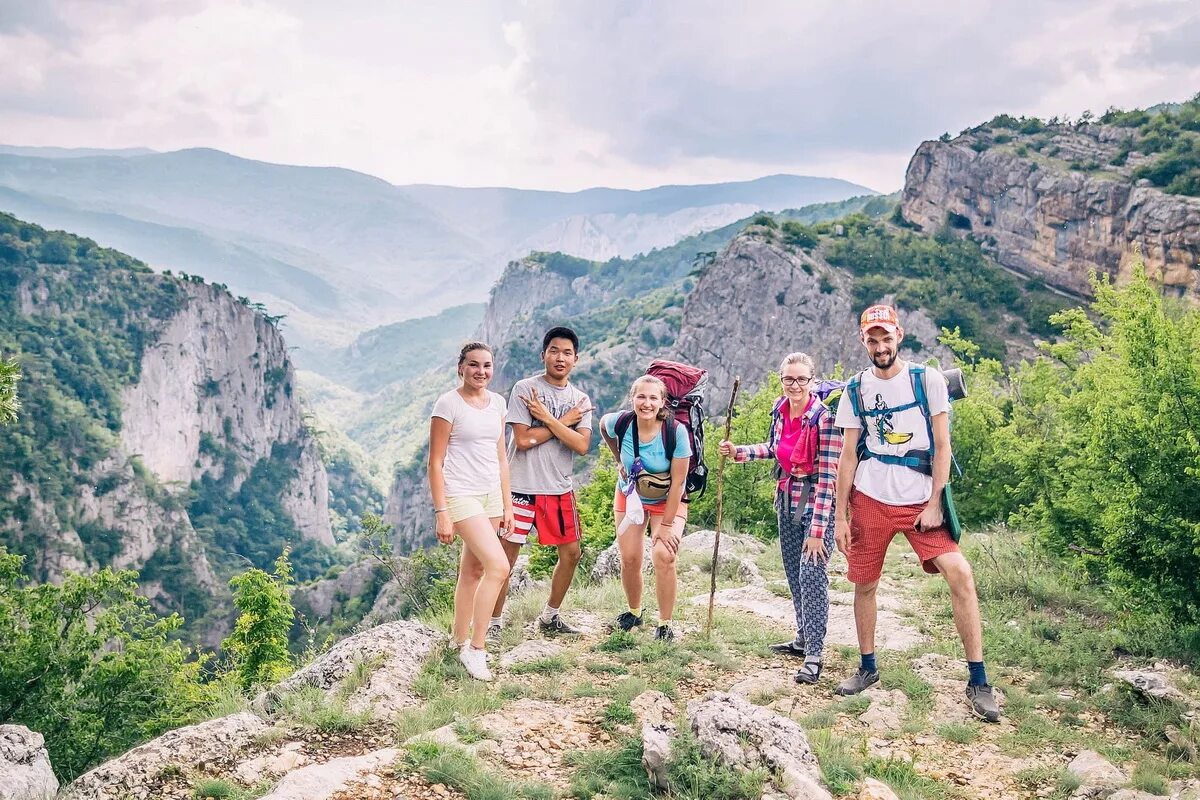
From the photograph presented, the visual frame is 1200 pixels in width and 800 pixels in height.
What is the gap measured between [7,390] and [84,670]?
7.50 metres

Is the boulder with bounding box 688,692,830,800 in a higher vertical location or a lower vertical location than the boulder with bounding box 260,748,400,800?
higher

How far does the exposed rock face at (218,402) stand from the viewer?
10150cm

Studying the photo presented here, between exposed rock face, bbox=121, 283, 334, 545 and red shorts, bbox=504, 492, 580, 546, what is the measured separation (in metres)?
103

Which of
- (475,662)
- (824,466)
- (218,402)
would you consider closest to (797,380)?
(824,466)

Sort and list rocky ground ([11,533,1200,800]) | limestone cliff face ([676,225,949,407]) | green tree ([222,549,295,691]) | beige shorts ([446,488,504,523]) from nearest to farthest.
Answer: rocky ground ([11,533,1200,800]) → beige shorts ([446,488,504,523]) → green tree ([222,549,295,691]) → limestone cliff face ([676,225,949,407])

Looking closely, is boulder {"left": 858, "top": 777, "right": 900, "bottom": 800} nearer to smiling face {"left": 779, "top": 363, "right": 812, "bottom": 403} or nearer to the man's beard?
the man's beard

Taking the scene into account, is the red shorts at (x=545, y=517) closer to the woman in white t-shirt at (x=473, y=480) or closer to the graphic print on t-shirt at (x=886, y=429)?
the woman in white t-shirt at (x=473, y=480)

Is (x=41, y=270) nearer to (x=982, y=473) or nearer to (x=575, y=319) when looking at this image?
(x=575, y=319)

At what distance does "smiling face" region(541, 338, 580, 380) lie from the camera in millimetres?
5586

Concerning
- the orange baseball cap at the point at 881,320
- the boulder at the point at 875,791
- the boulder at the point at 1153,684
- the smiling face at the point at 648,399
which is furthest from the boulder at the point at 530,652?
the boulder at the point at 1153,684

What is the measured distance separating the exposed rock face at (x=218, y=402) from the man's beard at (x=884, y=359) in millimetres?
105693

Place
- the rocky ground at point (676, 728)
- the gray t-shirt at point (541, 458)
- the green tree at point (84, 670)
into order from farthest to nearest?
the green tree at point (84, 670) < the gray t-shirt at point (541, 458) < the rocky ground at point (676, 728)

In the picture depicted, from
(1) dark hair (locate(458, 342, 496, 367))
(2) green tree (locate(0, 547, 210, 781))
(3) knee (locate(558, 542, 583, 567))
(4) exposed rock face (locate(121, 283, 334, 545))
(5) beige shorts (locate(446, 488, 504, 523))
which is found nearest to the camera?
(5) beige shorts (locate(446, 488, 504, 523))

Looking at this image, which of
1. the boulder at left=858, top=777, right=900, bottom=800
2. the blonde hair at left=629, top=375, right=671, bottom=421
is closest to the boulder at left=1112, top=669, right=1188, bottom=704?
the boulder at left=858, top=777, right=900, bottom=800
